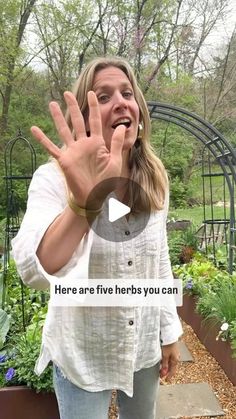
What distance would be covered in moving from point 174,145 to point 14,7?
5.14 meters

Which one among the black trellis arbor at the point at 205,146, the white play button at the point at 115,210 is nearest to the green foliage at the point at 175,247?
the black trellis arbor at the point at 205,146

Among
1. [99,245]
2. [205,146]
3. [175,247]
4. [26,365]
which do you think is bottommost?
[26,365]

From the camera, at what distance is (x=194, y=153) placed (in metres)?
11.8

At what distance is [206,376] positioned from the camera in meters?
2.58

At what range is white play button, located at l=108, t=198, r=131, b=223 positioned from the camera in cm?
107

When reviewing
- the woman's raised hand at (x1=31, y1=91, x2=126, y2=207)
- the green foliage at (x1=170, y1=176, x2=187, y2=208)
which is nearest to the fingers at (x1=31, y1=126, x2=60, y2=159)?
the woman's raised hand at (x1=31, y1=91, x2=126, y2=207)

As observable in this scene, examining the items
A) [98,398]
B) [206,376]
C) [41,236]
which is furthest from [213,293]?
[41,236]

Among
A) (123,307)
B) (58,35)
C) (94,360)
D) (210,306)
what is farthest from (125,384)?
(58,35)

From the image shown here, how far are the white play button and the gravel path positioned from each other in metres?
1.48

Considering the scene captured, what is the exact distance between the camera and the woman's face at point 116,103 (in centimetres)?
100

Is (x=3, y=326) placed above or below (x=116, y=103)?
below

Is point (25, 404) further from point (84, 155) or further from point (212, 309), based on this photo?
point (84, 155)

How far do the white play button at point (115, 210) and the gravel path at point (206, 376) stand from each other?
4.84 ft

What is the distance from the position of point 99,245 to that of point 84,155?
38cm
